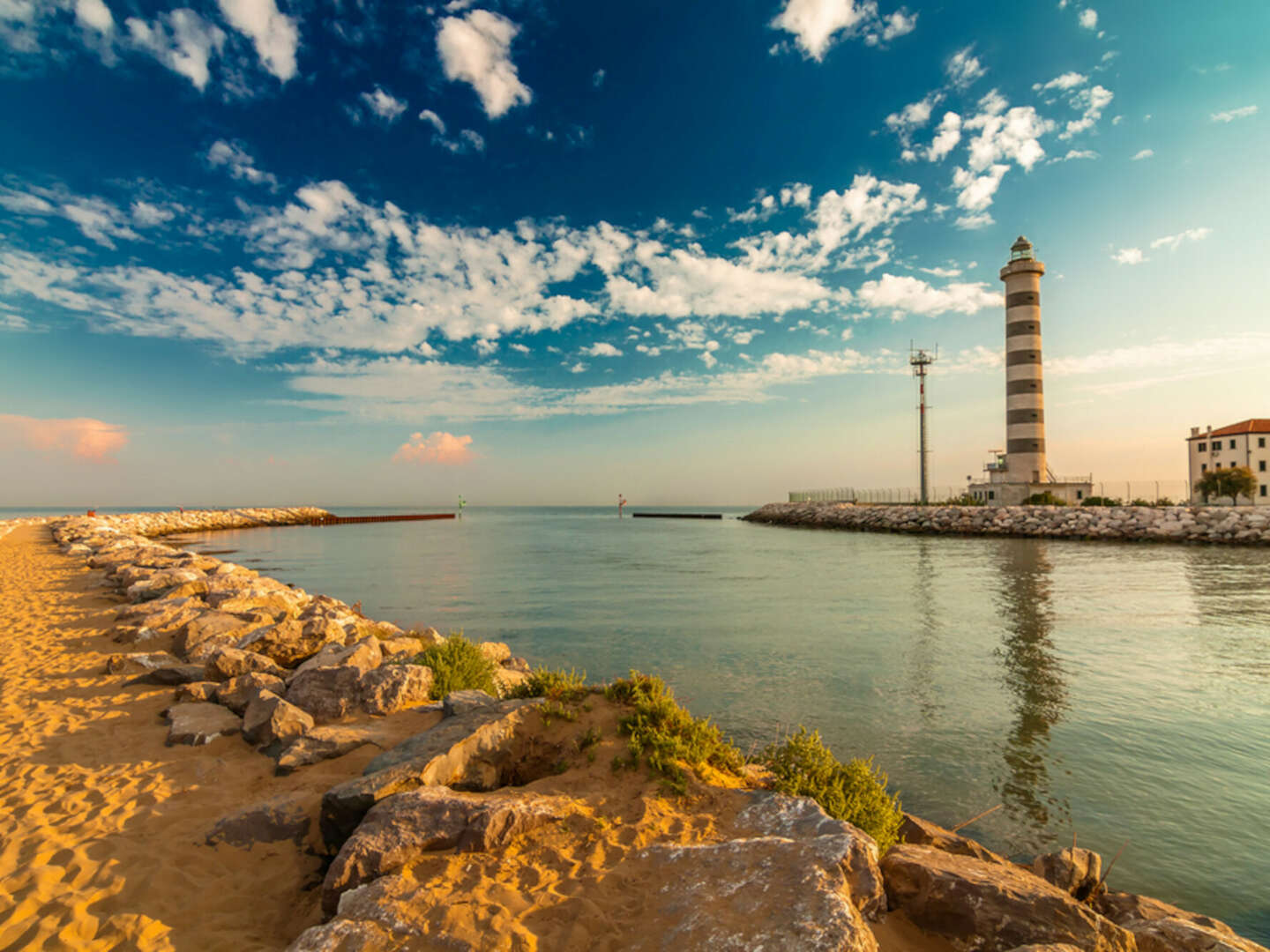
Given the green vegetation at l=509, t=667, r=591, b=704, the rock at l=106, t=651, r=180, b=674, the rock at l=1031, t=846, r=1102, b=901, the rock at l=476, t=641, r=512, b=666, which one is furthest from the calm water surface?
the rock at l=106, t=651, r=180, b=674

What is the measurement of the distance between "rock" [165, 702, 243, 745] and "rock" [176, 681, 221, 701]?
317 millimetres

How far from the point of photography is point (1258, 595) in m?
21.4

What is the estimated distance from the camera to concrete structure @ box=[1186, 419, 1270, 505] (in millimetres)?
70875

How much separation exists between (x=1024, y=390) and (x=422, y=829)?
59.7 meters

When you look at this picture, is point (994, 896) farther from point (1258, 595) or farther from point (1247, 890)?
point (1258, 595)

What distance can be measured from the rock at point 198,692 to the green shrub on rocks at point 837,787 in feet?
24.6

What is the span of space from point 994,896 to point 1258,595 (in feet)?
85.6

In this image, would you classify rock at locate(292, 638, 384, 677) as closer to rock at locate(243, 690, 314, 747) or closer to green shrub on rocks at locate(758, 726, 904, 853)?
rock at locate(243, 690, 314, 747)

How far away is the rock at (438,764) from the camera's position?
4805mm

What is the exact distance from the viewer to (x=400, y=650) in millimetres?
A: 10484

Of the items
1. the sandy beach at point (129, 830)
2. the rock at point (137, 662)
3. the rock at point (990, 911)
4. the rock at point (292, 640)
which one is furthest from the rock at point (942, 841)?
the rock at point (137, 662)

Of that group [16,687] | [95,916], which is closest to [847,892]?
[95,916]

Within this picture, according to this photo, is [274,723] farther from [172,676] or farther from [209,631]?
[209,631]

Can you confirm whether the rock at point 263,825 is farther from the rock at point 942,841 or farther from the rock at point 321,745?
A: the rock at point 942,841
